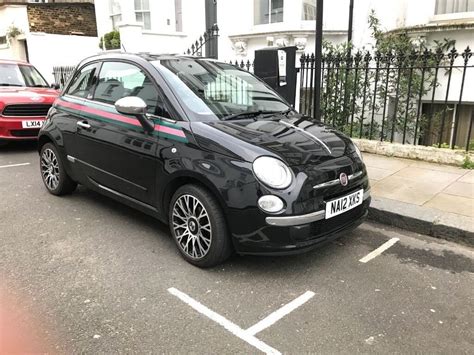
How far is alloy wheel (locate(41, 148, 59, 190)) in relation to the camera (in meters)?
5.29

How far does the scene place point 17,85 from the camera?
8.85 m

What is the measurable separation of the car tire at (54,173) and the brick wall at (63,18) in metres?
13.6

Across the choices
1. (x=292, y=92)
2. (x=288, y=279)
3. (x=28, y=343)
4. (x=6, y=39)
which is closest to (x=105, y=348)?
(x=28, y=343)

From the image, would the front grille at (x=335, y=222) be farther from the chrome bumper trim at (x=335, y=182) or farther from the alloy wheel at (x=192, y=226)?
the alloy wheel at (x=192, y=226)

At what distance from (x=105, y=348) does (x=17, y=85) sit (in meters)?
7.74

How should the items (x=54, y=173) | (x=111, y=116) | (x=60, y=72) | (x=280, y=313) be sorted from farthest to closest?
(x=60, y=72) → (x=54, y=173) → (x=111, y=116) → (x=280, y=313)

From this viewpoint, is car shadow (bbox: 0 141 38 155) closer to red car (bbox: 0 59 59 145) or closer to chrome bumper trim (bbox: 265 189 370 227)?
red car (bbox: 0 59 59 145)

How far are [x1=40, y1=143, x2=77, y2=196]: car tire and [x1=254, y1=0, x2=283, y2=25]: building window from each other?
22.8 ft

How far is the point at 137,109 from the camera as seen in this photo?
374cm

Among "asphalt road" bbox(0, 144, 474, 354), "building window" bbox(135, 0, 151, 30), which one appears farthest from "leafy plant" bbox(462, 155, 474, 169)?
"building window" bbox(135, 0, 151, 30)

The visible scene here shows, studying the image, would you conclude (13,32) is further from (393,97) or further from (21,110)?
(393,97)

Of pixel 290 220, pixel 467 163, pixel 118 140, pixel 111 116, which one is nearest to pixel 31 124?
pixel 111 116

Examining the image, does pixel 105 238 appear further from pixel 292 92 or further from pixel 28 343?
pixel 292 92

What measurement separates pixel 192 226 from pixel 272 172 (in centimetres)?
83
